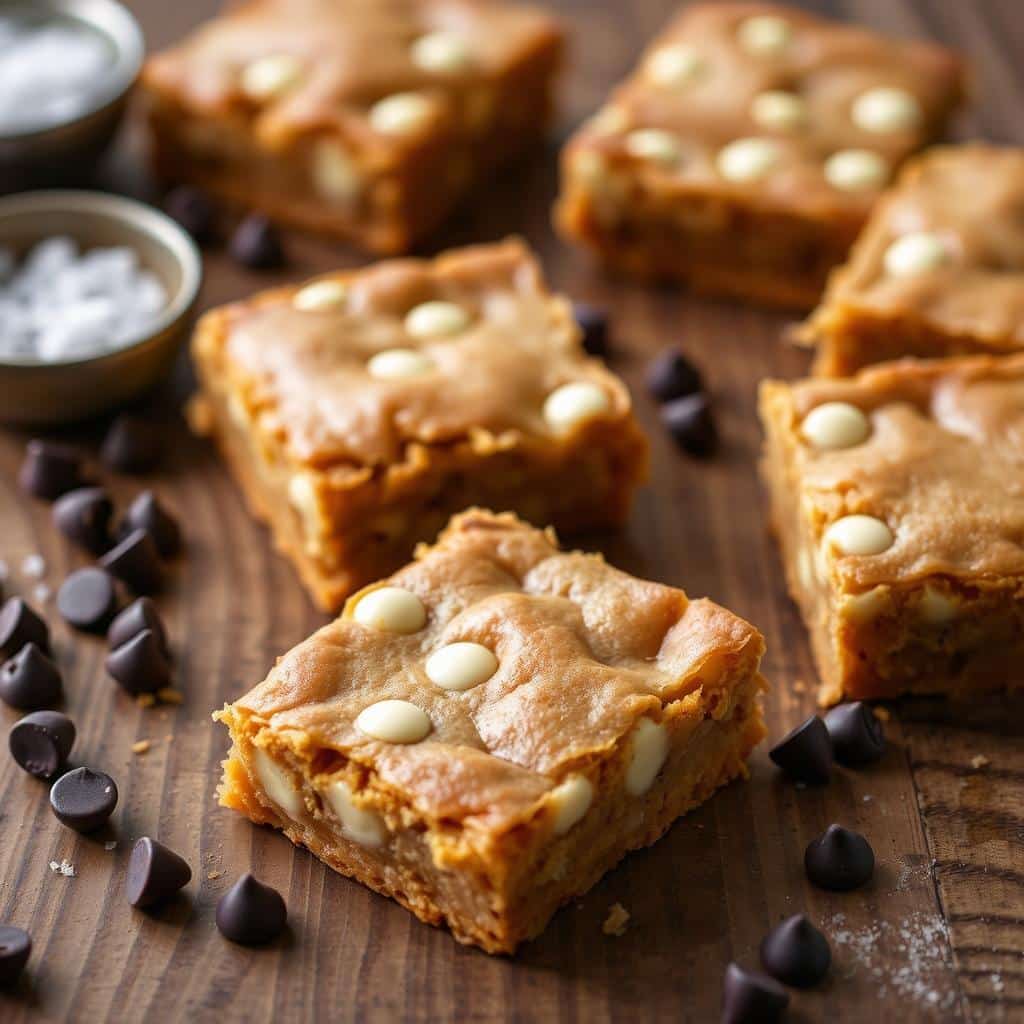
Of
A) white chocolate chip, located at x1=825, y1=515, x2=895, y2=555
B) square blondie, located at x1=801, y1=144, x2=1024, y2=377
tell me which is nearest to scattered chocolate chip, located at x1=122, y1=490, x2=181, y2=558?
white chocolate chip, located at x1=825, y1=515, x2=895, y2=555

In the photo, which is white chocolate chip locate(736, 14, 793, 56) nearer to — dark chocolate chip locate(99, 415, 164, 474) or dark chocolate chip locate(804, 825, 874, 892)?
dark chocolate chip locate(99, 415, 164, 474)

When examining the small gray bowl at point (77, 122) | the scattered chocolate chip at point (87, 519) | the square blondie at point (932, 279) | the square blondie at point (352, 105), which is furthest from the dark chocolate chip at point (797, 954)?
the small gray bowl at point (77, 122)

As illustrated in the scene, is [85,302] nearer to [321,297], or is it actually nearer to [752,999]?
[321,297]

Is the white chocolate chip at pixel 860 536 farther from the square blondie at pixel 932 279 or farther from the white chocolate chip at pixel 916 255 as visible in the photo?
the white chocolate chip at pixel 916 255

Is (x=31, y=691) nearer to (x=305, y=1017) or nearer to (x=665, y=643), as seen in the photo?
(x=305, y=1017)

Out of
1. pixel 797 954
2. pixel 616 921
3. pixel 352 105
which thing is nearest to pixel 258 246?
pixel 352 105
